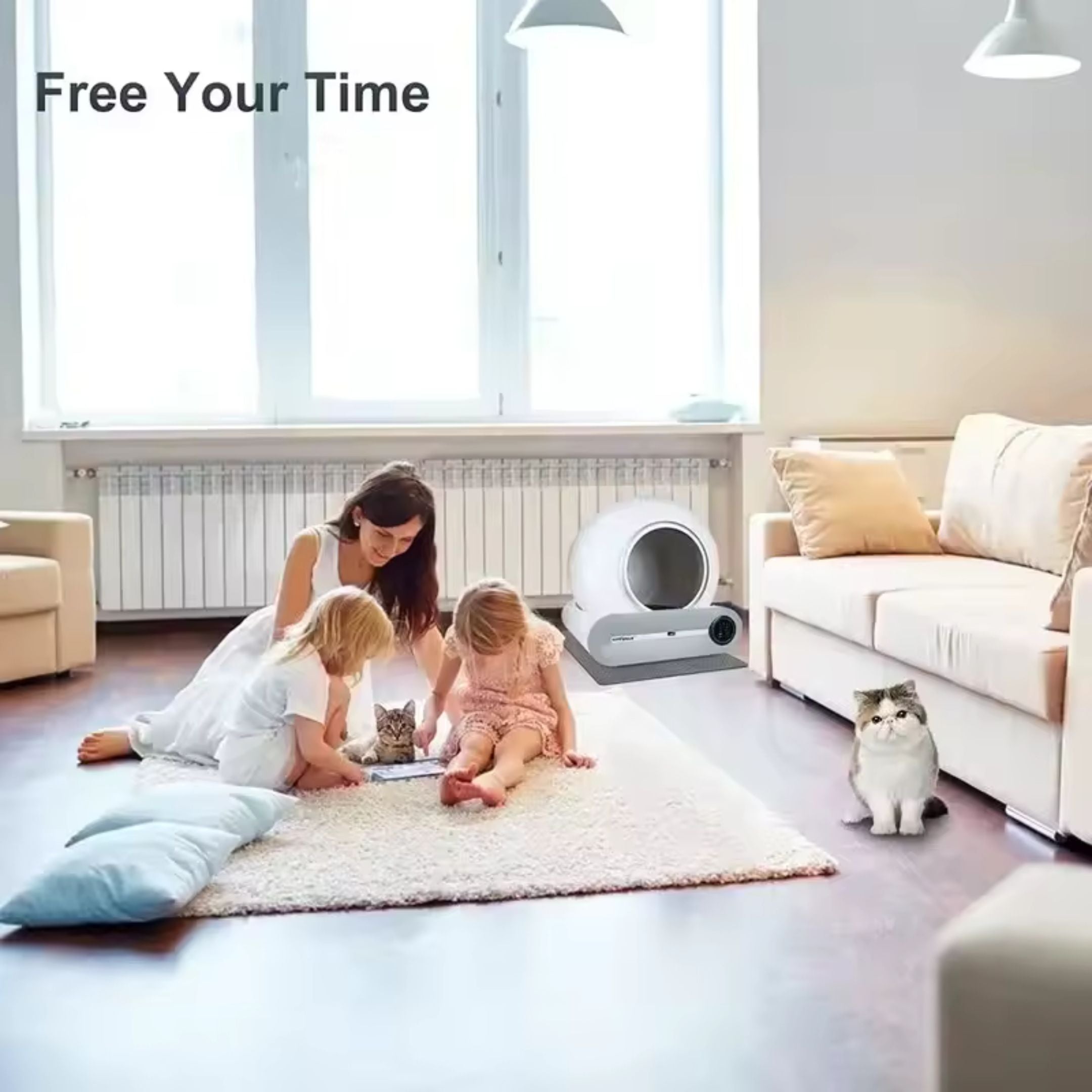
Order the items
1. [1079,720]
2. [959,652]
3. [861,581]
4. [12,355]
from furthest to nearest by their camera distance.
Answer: [12,355]
[861,581]
[959,652]
[1079,720]

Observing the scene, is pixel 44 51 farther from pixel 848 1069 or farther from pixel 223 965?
pixel 848 1069

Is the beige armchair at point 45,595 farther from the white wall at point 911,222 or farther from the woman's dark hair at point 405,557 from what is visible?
the white wall at point 911,222

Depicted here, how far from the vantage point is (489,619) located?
326 cm

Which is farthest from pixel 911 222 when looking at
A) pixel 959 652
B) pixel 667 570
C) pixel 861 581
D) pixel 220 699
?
pixel 220 699

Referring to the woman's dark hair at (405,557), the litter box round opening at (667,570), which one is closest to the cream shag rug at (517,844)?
the woman's dark hair at (405,557)

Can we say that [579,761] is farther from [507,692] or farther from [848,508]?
[848,508]

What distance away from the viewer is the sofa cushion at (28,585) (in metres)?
4.41

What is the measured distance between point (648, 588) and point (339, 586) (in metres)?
2.08

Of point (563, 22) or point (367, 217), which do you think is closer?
point (563, 22)

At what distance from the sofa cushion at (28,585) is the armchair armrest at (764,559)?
2.16m

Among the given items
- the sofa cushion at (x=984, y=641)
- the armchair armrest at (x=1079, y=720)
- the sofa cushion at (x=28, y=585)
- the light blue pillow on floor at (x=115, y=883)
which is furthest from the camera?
the sofa cushion at (x=28, y=585)

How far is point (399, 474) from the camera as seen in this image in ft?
11.1

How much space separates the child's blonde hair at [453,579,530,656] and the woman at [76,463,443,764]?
204 millimetres

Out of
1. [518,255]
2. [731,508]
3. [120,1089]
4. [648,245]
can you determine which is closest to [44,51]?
[518,255]
